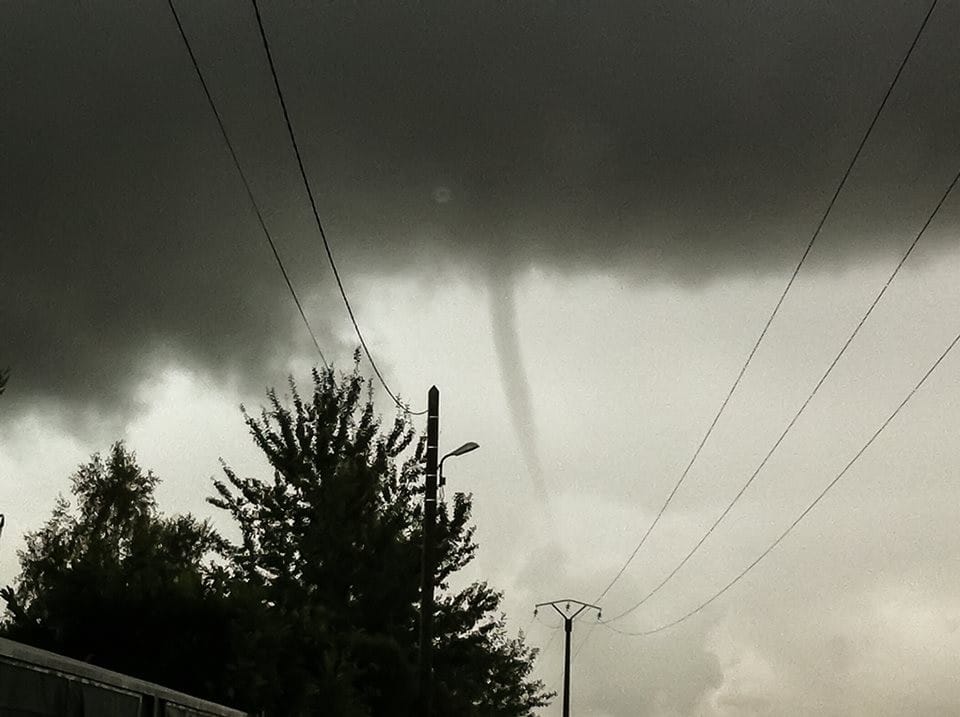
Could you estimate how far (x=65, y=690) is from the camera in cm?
1028

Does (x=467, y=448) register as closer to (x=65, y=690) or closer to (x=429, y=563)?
(x=429, y=563)

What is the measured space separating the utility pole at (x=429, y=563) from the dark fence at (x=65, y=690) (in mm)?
12594

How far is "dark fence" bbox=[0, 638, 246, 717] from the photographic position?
923 cm

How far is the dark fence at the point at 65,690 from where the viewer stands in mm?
9234

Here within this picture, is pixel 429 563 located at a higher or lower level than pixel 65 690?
higher

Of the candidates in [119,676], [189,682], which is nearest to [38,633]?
[189,682]

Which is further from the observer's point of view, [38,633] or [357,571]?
[357,571]

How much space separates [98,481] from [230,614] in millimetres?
29075

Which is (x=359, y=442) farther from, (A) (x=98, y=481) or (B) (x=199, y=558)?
(A) (x=98, y=481)

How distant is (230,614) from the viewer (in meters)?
23.9

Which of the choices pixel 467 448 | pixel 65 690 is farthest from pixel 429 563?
pixel 65 690

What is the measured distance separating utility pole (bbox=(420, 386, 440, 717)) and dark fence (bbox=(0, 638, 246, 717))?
12.6m

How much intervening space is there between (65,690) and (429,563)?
16.4 meters

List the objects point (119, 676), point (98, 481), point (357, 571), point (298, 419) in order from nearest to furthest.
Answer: point (119, 676) < point (357, 571) < point (298, 419) < point (98, 481)
